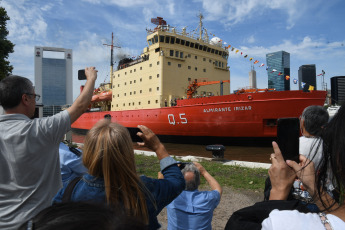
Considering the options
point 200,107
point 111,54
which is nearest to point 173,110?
point 200,107

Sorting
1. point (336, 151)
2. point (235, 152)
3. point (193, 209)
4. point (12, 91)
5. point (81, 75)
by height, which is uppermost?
point (81, 75)

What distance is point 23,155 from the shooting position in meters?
1.32

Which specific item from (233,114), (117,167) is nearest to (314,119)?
(117,167)

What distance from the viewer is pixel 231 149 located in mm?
10852

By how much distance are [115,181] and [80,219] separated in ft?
1.92

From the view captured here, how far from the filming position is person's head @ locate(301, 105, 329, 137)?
188 centimetres

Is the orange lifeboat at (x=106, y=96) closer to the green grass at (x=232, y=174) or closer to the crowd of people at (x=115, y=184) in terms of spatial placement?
the green grass at (x=232, y=174)

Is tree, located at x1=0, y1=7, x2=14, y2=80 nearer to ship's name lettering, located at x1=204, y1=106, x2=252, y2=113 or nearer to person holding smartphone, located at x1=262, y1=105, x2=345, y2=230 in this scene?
ship's name lettering, located at x1=204, y1=106, x2=252, y2=113

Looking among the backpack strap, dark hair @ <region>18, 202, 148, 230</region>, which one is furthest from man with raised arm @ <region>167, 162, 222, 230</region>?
dark hair @ <region>18, 202, 148, 230</region>

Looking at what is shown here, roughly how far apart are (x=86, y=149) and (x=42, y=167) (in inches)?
18.4

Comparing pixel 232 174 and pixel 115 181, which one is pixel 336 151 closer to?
pixel 115 181

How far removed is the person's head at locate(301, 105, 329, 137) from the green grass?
243cm

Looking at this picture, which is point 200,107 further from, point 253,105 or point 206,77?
point 206,77

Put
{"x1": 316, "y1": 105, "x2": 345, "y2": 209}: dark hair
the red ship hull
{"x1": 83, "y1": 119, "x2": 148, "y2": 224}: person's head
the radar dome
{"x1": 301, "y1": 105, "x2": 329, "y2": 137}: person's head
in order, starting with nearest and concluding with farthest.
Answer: {"x1": 316, "y1": 105, "x2": 345, "y2": 209}: dark hair, {"x1": 83, "y1": 119, "x2": 148, "y2": 224}: person's head, {"x1": 301, "y1": 105, "x2": 329, "y2": 137}: person's head, the red ship hull, the radar dome
